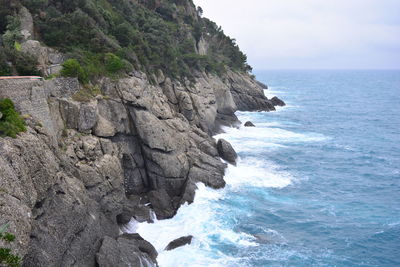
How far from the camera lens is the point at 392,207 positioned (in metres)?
35.9

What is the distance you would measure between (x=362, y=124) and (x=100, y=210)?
68.6 meters

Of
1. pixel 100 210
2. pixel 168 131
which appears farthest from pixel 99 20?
pixel 100 210

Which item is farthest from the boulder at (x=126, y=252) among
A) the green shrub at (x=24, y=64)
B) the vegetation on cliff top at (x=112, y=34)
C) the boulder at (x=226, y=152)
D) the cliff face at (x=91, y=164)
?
the boulder at (x=226, y=152)

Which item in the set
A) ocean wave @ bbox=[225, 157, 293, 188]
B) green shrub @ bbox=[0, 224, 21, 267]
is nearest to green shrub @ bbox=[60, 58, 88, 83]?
green shrub @ bbox=[0, 224, 21, 267]

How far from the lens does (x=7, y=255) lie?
14.8 meters

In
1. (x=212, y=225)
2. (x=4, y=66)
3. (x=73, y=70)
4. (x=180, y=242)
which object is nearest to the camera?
(x=4, y=66)

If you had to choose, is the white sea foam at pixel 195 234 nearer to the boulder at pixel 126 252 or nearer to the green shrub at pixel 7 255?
the boulder at pixel 126 252

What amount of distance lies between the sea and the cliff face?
2637 mm

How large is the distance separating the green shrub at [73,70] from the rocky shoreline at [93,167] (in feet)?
2.62

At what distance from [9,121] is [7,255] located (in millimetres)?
8669

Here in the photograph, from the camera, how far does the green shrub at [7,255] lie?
14.7 m

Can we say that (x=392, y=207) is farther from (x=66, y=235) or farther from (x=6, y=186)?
(x=6, y=186)

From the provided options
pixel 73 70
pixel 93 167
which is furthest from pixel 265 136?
pixel 93 167

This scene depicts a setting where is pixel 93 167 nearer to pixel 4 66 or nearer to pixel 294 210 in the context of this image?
pixel 4 66
